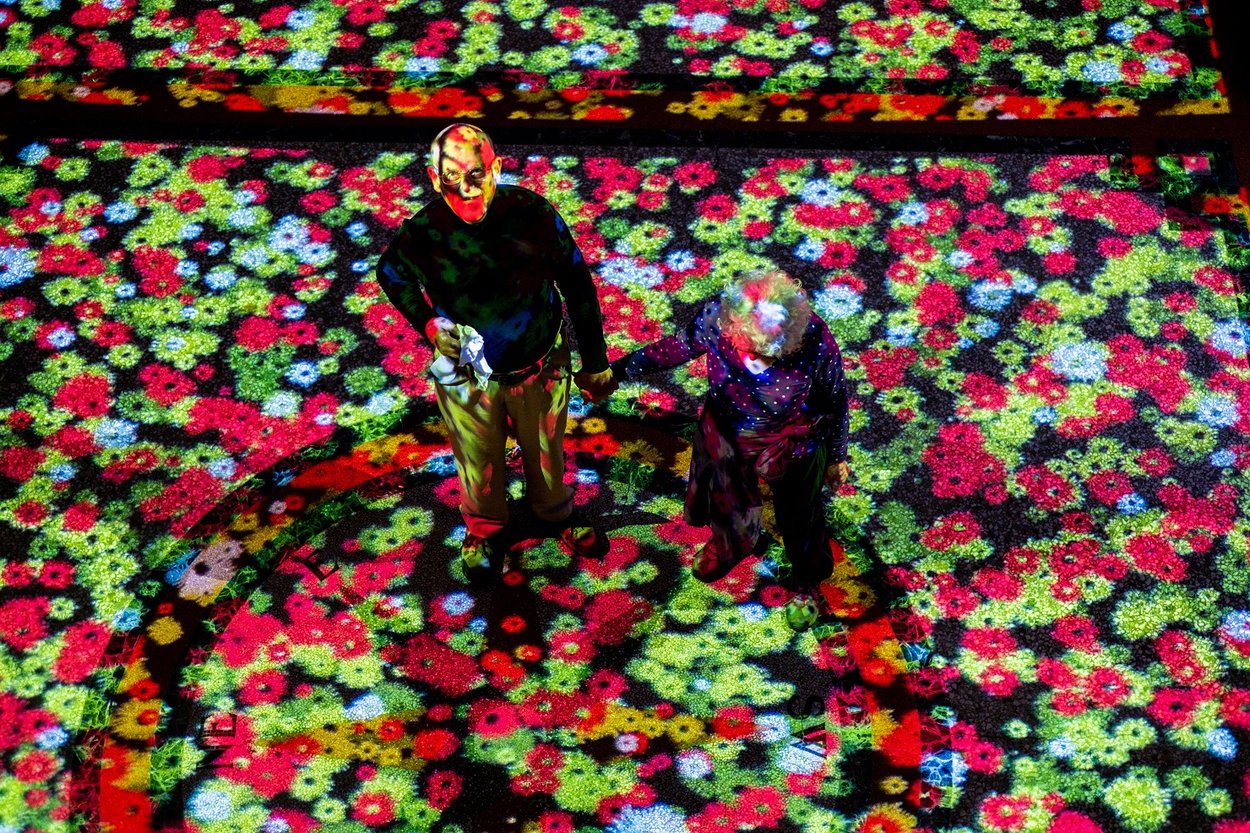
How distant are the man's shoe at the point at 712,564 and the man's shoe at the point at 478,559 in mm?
550

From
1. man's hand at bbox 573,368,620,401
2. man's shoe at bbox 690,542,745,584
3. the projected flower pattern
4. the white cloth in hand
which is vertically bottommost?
man's shoe at bbox 690,542,745,584

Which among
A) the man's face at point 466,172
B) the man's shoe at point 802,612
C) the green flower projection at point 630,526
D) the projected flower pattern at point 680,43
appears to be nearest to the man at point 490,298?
the man's face at point 466,172

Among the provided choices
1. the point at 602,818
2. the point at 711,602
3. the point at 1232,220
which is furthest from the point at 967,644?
the point at 1232,220

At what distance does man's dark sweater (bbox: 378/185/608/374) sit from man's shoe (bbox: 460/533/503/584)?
0.74 metres

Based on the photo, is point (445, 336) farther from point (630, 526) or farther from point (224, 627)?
point (224, 627)

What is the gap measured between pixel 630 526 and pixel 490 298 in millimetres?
1089

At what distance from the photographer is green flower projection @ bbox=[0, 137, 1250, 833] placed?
4.15 m

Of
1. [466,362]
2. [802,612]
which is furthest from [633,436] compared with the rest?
[466,362]

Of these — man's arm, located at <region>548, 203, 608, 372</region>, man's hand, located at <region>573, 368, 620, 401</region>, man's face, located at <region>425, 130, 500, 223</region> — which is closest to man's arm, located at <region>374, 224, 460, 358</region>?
man's face, located at <region>425, 130, 500, 223</region>

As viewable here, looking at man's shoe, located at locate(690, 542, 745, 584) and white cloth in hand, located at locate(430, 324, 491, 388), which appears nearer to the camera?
white cloth in hand, located at locate(430, 324, 491, 388)

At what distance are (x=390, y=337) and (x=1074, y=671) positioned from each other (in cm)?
224

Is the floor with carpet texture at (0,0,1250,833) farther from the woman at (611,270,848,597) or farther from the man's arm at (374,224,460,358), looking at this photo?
the man's arm at (374,224,460,358)

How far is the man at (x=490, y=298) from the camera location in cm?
364

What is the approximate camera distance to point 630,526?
4.63 meters
